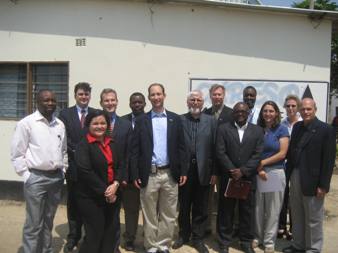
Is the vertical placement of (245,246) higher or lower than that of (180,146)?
lower

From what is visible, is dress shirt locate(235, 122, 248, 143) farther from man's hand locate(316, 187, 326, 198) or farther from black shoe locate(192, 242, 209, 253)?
black shoe locate(192, 242, 209, 253)

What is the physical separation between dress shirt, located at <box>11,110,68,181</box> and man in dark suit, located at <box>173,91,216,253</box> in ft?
5.42

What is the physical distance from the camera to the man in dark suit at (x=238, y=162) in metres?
5.14

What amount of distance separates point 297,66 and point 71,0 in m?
4.04

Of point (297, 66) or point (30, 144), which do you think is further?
point (297, 66)

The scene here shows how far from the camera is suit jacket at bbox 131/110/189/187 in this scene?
5.01 m

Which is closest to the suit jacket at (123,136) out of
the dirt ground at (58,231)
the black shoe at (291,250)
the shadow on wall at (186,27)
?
the dirt ground at (58,231)

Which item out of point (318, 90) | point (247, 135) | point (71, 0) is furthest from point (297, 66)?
point (71, 0)

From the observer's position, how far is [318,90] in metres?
6.84

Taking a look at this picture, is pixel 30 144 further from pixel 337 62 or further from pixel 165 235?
pixel 337 62

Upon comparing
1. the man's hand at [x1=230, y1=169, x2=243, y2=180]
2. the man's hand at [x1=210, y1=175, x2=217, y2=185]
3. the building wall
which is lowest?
the man's hand at [x1=210, y1=175, x2=217, y2=185]

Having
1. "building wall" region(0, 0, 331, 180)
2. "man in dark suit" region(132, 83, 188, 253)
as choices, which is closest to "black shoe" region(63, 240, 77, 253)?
"man in dark suit" region(132, 83, 188, 253)

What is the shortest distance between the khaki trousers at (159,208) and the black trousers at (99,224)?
669 mm

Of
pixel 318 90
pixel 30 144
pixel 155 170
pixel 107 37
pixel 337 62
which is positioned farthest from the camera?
pixel 337 62
